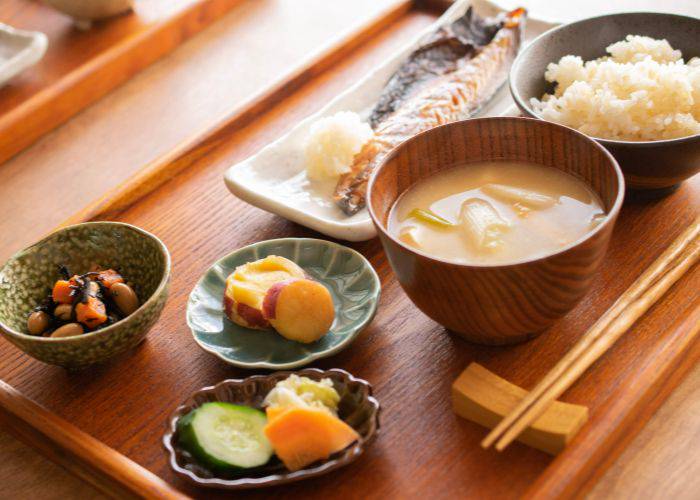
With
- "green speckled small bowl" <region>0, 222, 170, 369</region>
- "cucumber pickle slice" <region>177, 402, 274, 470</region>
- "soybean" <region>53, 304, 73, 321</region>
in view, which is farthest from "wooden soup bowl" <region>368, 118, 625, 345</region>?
"soybean" <region>53, 304, 73, 321</region>

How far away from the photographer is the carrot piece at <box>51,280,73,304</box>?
1.49m

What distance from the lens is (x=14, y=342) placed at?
4.69ft

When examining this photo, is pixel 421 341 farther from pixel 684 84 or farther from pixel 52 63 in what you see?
pixel 52 63

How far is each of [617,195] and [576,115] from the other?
16.3 inches

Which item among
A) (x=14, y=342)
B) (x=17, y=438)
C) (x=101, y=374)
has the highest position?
(x=14, y=342)

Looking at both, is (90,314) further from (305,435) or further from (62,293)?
(305,435)

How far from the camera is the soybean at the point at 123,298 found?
59.2 inches

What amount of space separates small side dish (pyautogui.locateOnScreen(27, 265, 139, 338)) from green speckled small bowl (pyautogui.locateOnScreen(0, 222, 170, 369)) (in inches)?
1.5

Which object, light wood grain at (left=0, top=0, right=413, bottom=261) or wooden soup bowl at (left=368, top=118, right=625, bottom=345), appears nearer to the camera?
wooden soup bowl at (left=368, top=118, right=625, bottom=345)

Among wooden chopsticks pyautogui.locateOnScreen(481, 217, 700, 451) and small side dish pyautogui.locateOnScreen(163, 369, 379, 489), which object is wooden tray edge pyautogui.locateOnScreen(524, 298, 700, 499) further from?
small side dish pyautogui.locateOnScreen(163, 369, 379, 489)

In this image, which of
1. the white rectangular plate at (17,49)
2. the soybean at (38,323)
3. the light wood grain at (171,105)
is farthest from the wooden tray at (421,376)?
the white rectangular plate at (17,49)

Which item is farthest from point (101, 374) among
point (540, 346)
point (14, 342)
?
point (540, 346)

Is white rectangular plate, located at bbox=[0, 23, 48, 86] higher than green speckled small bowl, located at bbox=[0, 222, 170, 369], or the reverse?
white rectangular plate, located at bbox=[0, 23, 48, 86]

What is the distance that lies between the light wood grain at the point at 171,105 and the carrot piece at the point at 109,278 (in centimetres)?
49
